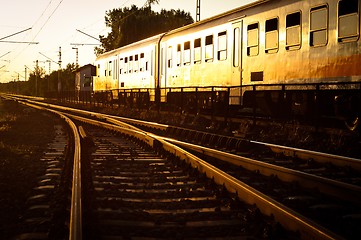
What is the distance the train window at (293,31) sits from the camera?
1279cm

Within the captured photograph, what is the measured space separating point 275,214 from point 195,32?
15.3 metres

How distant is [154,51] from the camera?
81.6 feet

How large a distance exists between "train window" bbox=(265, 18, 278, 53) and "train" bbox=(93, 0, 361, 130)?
0.10 ft

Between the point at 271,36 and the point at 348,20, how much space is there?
337cm

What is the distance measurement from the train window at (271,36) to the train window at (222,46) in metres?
2.62

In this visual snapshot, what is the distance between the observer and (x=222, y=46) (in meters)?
16.9

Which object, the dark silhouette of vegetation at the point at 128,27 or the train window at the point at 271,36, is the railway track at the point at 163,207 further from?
the dark silhouette of vegetation at the point at 128,27

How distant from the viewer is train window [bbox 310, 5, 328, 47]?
1170 centimetres

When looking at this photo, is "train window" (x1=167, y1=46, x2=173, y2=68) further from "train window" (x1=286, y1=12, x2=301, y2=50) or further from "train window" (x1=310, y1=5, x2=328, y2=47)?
"train window" (x1=310, y1=5, x2=328, y2=47)

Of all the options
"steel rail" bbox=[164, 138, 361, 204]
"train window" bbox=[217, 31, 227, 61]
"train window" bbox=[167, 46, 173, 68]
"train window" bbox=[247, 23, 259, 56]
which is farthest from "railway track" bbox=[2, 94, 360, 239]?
"train window" bbox=[167, 46, 173, 68]

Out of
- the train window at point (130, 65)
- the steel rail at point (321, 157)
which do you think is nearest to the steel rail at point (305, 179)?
the steel rail at point (321, 157)

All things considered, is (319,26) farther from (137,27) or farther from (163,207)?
(137,27)

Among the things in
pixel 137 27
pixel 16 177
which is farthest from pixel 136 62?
pixel 137 27

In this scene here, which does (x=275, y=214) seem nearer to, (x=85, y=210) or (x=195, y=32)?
(x=85, y=210)
